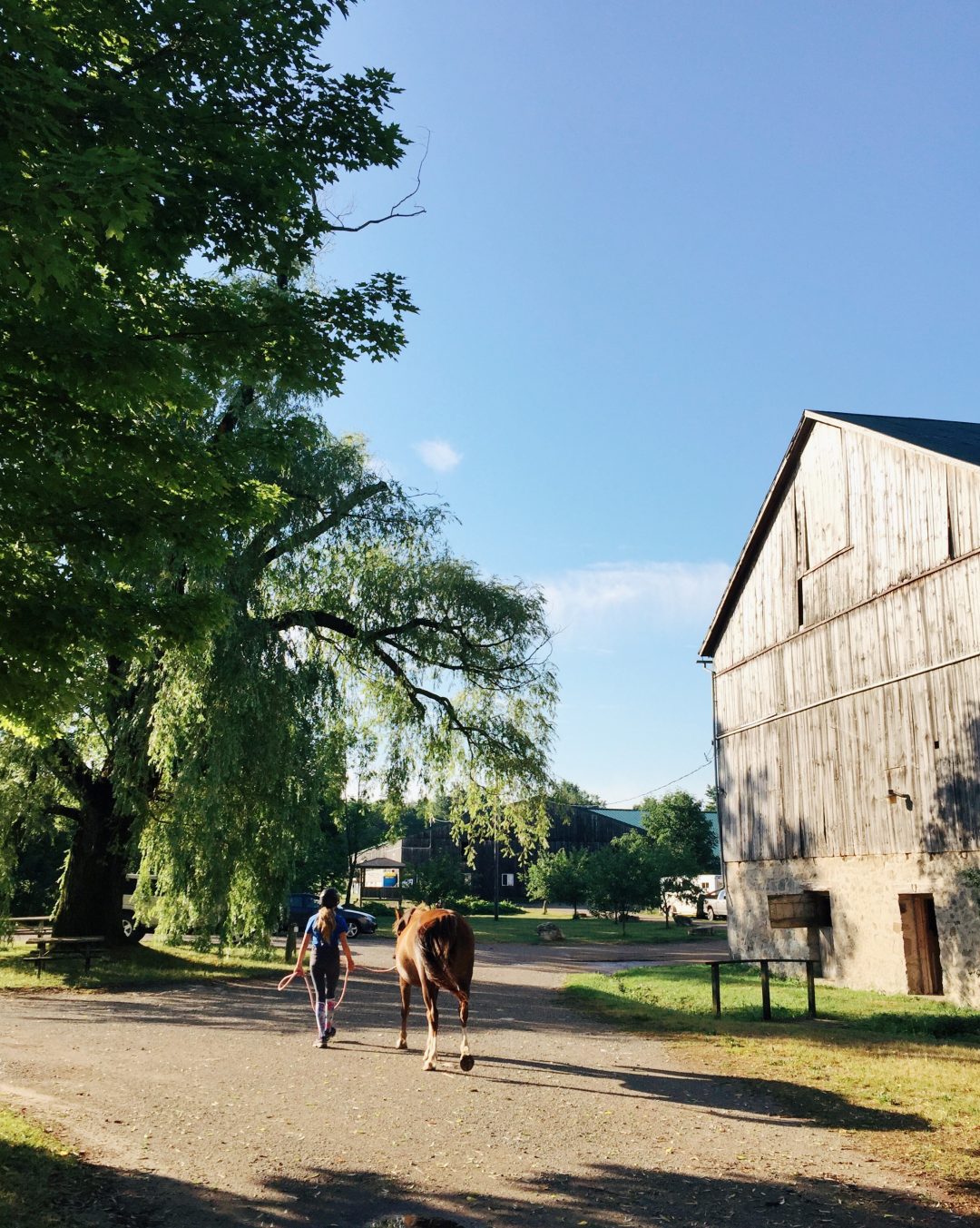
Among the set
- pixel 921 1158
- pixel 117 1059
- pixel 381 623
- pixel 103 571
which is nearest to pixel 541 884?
pixel 381 623

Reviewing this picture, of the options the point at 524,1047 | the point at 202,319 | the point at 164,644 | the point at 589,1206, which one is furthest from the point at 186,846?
the point at 589,1206

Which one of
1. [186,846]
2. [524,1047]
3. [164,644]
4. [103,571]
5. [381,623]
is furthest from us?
[381,623]

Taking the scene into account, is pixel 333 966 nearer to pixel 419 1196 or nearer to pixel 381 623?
pixel 419 1196

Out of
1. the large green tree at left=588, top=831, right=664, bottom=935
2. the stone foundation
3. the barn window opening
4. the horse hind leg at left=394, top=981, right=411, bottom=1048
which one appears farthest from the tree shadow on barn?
the large green tree at left=588, top=831, right=664, bottom=935

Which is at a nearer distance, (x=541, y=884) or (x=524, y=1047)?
(x=524, y=1047)

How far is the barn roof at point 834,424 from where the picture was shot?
19672mm

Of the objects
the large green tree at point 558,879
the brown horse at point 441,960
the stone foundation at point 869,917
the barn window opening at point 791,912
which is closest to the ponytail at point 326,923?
the brown horse at point 441,960

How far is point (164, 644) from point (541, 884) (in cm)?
4638

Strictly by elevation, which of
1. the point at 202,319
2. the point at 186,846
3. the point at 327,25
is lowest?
the point at 186,846

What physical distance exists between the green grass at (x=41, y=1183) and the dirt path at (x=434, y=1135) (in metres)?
0.22

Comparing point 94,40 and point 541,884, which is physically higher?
point 94,40

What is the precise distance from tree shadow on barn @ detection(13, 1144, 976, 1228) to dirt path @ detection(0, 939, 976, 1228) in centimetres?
2

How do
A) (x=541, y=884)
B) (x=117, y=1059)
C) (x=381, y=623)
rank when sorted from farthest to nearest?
(x=541, y=884) → (x=381, y=623) → (x=117, y=1059)

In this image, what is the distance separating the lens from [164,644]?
28.9ft
